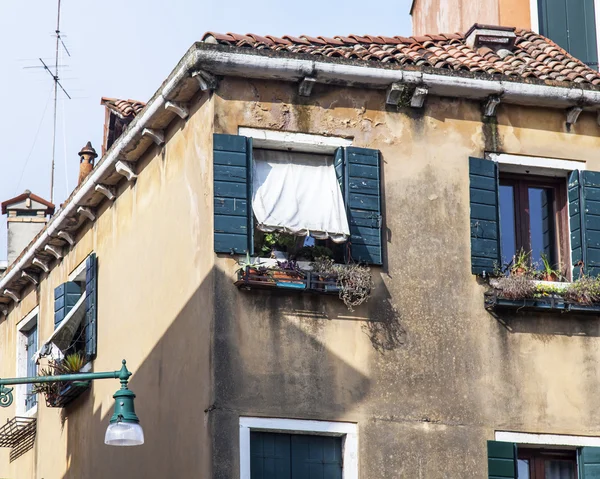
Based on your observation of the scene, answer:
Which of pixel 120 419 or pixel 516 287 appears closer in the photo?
pixel 120 419

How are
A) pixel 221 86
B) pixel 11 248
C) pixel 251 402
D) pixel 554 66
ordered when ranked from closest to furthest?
pixel 251 402, pixel 221 86, pixel 554 66, pixel 11 248

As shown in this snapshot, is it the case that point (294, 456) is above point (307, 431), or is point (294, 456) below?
below

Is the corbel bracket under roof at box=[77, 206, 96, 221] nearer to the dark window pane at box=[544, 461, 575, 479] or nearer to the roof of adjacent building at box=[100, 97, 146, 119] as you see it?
the roof of adjacent building at box=[100, 97, 146, 119]

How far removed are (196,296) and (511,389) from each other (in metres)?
3.55

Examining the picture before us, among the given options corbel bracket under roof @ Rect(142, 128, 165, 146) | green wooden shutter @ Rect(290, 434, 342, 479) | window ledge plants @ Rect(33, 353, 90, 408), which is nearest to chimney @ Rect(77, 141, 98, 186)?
window ledge plants @ Rect(33, 353, 90, 408)

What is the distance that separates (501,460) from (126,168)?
589cm

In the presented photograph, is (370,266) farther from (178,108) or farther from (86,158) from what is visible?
(86,158)

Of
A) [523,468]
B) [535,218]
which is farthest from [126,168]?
[523,468]

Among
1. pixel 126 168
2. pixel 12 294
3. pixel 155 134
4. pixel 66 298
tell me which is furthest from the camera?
pixel 12 294

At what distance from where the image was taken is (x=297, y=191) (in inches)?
706

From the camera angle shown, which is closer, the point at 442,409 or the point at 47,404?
the point at 442,409

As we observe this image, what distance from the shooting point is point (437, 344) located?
17672 mm

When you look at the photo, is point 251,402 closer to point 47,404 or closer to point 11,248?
point 47,404

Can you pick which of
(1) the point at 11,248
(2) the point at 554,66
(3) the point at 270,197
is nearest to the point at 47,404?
(1) the point at 11,248
